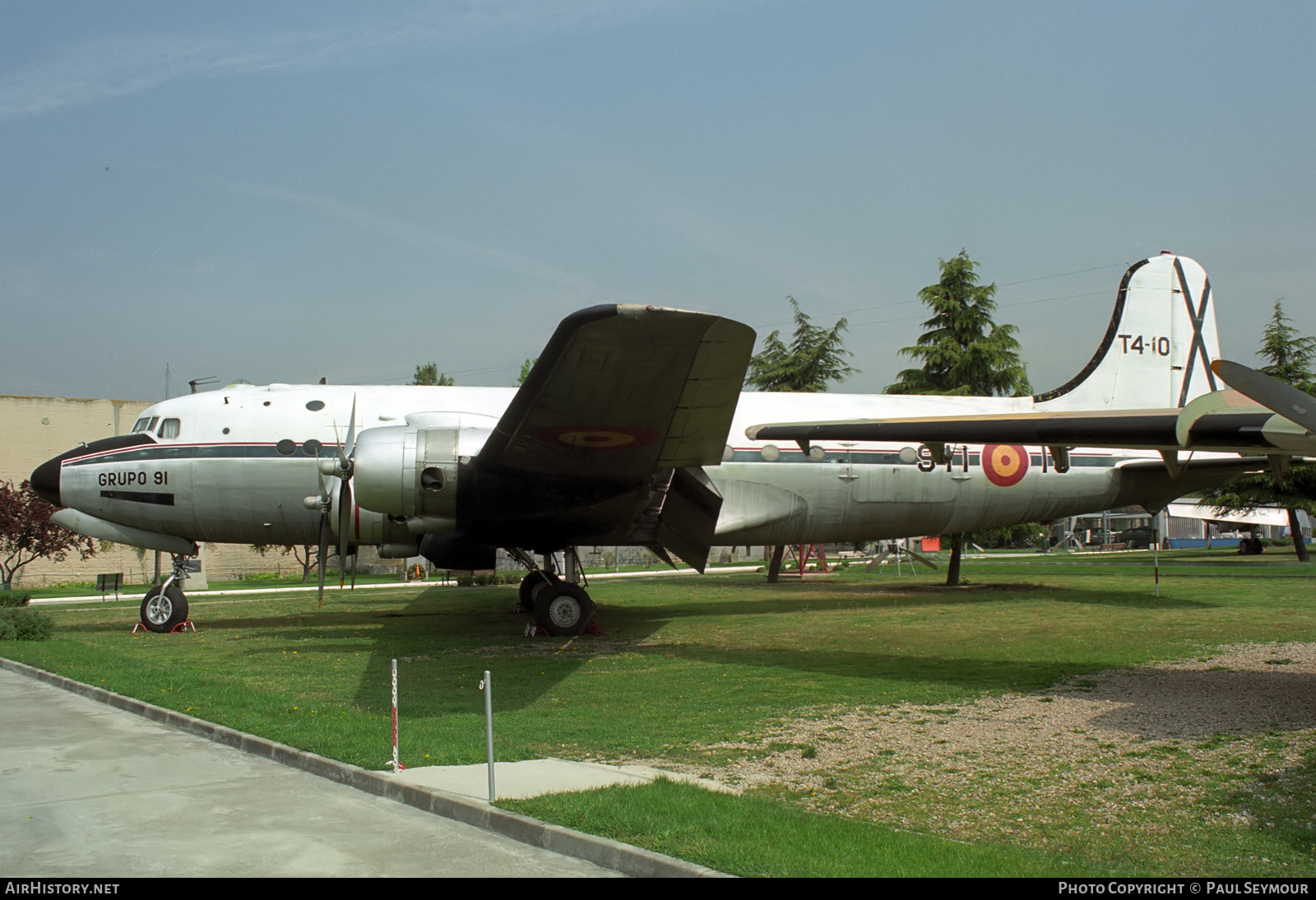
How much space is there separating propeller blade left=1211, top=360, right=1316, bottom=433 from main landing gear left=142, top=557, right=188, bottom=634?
16.9m

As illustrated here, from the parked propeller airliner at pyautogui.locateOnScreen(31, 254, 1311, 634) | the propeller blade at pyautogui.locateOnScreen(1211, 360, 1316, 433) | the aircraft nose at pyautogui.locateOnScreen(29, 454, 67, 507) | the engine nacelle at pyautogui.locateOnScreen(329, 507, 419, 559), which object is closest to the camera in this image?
the propeller blade at pyautogui.locateOnScreen(1211, 360, 1316, 433)

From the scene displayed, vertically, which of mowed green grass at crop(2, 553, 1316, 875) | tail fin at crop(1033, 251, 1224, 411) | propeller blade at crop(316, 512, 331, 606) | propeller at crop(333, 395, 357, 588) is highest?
tail fin at crop(1033, 251, 1224, 411)

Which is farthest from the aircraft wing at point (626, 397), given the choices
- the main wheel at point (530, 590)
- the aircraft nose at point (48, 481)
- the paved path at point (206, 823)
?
the aircraft nose at point (48, 481)

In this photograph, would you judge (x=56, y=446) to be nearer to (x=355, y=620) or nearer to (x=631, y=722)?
(x=355, y=620)

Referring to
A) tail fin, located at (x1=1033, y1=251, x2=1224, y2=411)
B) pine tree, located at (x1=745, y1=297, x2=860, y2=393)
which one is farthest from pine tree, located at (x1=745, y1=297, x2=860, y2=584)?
tail fin, located at (x1=1033, y1=251, x2=1224, y2=411)

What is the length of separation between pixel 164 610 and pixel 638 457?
1017 cm

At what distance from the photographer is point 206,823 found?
5.74 m

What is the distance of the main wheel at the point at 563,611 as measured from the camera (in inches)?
611

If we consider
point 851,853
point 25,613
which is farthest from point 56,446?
point 851,853

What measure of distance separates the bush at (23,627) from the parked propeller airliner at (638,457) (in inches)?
67.8

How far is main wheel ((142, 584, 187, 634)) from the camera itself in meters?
16.8

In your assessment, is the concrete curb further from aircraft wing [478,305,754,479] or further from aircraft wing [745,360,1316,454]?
aircraft wing [745,360,1316,454]

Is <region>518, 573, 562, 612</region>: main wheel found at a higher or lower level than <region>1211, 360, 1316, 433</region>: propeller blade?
lower

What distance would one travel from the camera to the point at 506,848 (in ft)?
17.1
